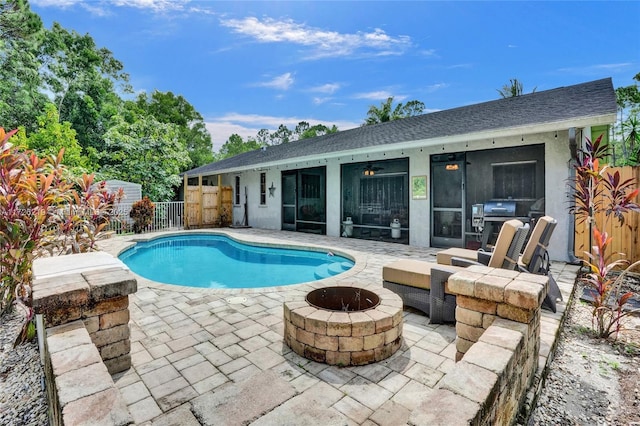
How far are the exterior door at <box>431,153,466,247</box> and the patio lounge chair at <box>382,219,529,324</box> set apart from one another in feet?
15.8

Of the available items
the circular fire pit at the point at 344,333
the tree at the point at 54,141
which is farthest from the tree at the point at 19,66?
the circular fire pit at the point at 344,333

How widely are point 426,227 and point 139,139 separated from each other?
549 inches

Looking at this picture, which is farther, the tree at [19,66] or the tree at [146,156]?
the tree at [19,66]

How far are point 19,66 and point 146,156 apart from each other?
9.66 meters

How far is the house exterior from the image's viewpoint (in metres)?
6.46

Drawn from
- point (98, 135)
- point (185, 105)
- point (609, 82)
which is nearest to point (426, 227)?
point (609, 82)

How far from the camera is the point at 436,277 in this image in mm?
3375

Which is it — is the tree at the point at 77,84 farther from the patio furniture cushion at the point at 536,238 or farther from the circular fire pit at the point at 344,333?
the patio furniture cushion at the point at 536,238

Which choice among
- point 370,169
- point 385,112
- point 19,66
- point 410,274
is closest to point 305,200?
point 370,169

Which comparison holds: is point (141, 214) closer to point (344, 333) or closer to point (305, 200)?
point (305, 200)

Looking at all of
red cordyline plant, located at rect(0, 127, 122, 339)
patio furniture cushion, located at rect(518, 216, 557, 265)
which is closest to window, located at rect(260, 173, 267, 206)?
red cordyline plant, located at rect(0, 127, 122, 339)

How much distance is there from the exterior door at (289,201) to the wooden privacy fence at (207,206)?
3.62 metres

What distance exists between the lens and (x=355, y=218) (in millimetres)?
10602

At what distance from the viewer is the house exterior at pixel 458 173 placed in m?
6.46
